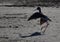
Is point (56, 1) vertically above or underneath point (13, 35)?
underneath

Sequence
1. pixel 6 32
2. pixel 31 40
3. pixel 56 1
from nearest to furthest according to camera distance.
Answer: pixel 31 40
pixel 6 32
pixel 56 1

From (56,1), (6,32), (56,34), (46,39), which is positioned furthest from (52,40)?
(56,1)

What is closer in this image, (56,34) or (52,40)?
(52,40)

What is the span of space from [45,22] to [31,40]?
2.73ft

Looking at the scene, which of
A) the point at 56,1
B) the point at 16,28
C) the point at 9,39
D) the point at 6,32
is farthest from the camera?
the point at 56,1

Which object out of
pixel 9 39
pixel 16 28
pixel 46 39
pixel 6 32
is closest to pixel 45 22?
pixel 46 39

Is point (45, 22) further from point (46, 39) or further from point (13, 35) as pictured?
point (13, 35)

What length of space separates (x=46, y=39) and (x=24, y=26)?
3.93 meters

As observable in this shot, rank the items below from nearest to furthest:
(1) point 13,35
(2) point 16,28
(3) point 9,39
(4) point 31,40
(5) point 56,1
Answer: (4) point 31,40
(3) point 9,39
(1) point 13,35
(2) point 16,28
(5) point 56,1

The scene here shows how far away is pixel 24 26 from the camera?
42.6ft

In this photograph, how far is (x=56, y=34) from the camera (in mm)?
10594

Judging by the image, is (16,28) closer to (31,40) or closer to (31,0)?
(31,40)

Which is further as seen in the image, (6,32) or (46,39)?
(6,32)

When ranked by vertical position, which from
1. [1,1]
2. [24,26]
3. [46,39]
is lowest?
[1,1]
